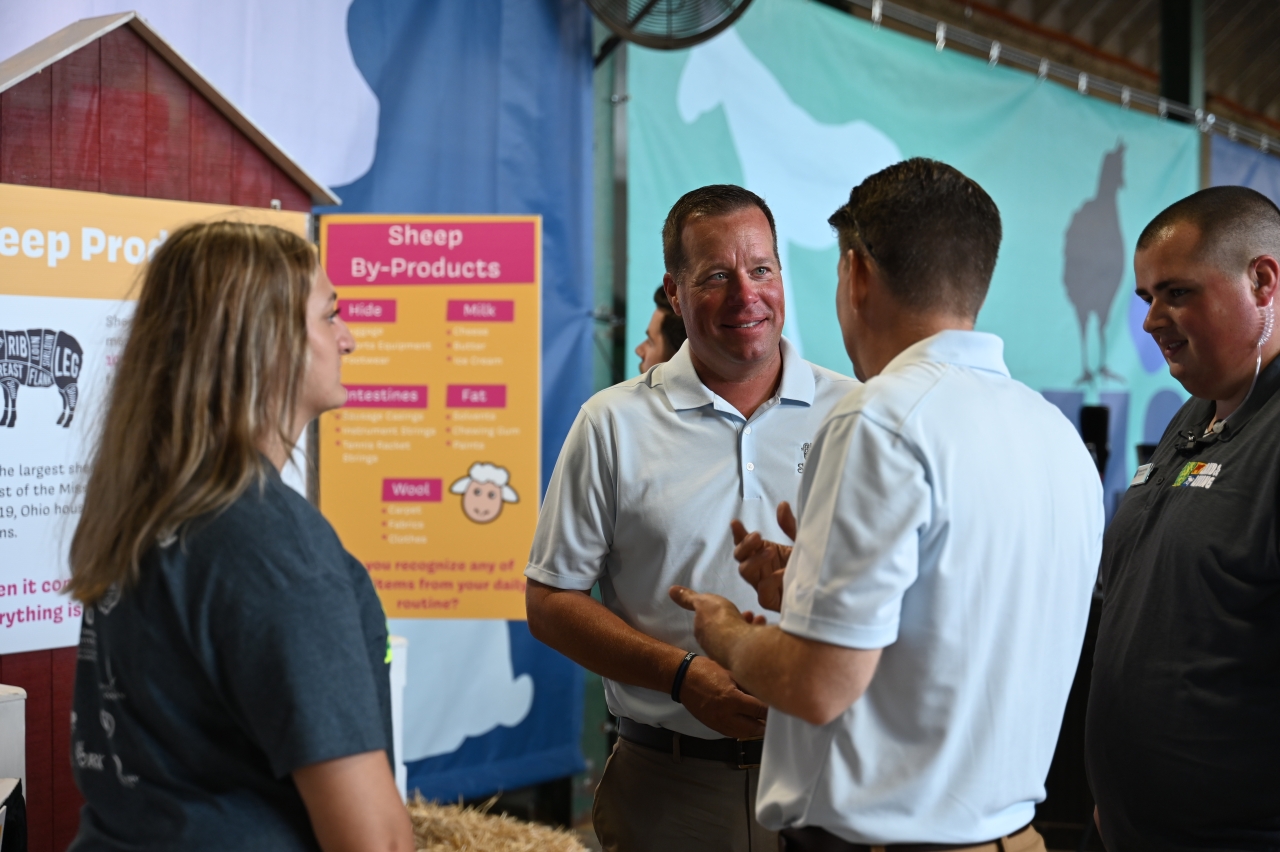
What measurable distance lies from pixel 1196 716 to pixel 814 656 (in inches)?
36.2

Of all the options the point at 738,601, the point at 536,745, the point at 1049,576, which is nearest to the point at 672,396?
the point at 738,601

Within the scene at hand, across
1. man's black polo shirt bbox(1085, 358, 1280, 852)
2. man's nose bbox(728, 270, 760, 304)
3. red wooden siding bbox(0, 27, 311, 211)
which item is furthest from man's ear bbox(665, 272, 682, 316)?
red wooden siding bbox(0, 27, 311, 211)

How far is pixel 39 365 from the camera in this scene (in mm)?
2578

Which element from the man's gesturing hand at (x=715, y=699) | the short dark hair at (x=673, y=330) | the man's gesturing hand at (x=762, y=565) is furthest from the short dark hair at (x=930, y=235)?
the short dark hair at (x=673, y=330)

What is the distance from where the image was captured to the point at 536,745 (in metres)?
3.88

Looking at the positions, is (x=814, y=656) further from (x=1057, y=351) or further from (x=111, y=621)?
(x=1057, y=351)

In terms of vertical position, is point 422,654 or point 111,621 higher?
point 111,621

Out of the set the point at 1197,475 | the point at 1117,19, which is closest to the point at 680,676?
the point at 1197,475

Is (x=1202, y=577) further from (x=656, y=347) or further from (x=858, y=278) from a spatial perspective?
(x=656, y=347)

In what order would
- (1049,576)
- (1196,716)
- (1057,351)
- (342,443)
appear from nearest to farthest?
(1049,576) → (1196,716) → (342,443) → (1057,351)

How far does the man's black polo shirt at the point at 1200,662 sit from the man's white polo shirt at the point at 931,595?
61 cm

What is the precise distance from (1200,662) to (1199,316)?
0.61 m

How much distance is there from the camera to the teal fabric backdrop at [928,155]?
160 inches

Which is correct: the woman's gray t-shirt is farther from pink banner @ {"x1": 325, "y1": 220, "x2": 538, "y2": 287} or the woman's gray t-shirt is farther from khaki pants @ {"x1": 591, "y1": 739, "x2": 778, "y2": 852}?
pink banner @ {"x1": 325, "y1": 220, "x2": 538, "y2": 287}
